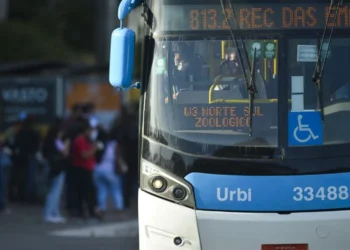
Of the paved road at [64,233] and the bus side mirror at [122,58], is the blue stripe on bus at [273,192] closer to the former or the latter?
the bus side mirror at [122,58]

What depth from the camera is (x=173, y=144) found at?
7570 millimetres

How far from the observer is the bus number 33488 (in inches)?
289

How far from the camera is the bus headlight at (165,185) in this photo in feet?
24.3

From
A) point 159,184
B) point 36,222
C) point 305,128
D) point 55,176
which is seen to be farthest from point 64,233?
point 305,128

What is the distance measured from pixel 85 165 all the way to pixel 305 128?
764cm

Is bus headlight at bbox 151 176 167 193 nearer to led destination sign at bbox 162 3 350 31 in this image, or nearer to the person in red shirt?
led destination sign at bbox 162 3 350 31

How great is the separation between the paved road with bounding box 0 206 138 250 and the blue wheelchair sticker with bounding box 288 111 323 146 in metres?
4.58

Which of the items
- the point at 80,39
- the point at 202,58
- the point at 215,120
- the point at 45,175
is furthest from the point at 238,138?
the point at 80,39

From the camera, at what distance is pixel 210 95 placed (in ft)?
25.0

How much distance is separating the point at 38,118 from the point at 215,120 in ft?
34.2

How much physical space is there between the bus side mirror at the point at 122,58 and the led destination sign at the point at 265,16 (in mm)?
465

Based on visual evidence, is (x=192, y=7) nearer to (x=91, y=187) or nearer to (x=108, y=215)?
(x=91, y=187)

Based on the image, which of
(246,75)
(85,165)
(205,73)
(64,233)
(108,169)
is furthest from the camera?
(108,169)

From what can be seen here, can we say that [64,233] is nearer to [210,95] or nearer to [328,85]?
[210,95]
